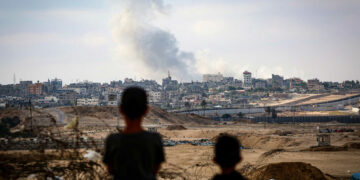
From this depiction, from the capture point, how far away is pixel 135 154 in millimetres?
3189

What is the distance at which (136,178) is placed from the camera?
3.20 meters

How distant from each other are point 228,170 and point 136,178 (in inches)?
29.6

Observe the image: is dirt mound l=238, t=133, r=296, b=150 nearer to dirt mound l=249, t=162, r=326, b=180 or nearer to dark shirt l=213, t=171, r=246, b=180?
dirt mound l=249, t=162, r=326, b=180

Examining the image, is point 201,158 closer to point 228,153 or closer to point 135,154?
point 228,153

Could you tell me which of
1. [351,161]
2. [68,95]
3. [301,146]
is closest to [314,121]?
[301,146]

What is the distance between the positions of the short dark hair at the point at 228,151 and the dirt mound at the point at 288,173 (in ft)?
36.8

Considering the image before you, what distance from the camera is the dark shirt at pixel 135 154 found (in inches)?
126

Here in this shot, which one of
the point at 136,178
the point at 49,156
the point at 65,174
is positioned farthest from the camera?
the point at 65,174

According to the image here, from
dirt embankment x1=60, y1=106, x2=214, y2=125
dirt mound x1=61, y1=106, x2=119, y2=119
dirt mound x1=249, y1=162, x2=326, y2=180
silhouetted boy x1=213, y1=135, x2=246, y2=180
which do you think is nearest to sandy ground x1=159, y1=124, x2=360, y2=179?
dirt mound x1=249, y1=162, x2=326, y2=180

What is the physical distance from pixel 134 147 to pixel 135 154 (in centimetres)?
5

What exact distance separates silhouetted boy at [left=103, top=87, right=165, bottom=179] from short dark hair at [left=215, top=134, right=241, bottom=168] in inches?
19.0

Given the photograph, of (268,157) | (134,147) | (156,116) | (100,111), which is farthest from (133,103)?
(156,116)

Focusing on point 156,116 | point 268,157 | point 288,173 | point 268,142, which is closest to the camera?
point 288,173

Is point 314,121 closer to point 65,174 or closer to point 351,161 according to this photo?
point 351,161
